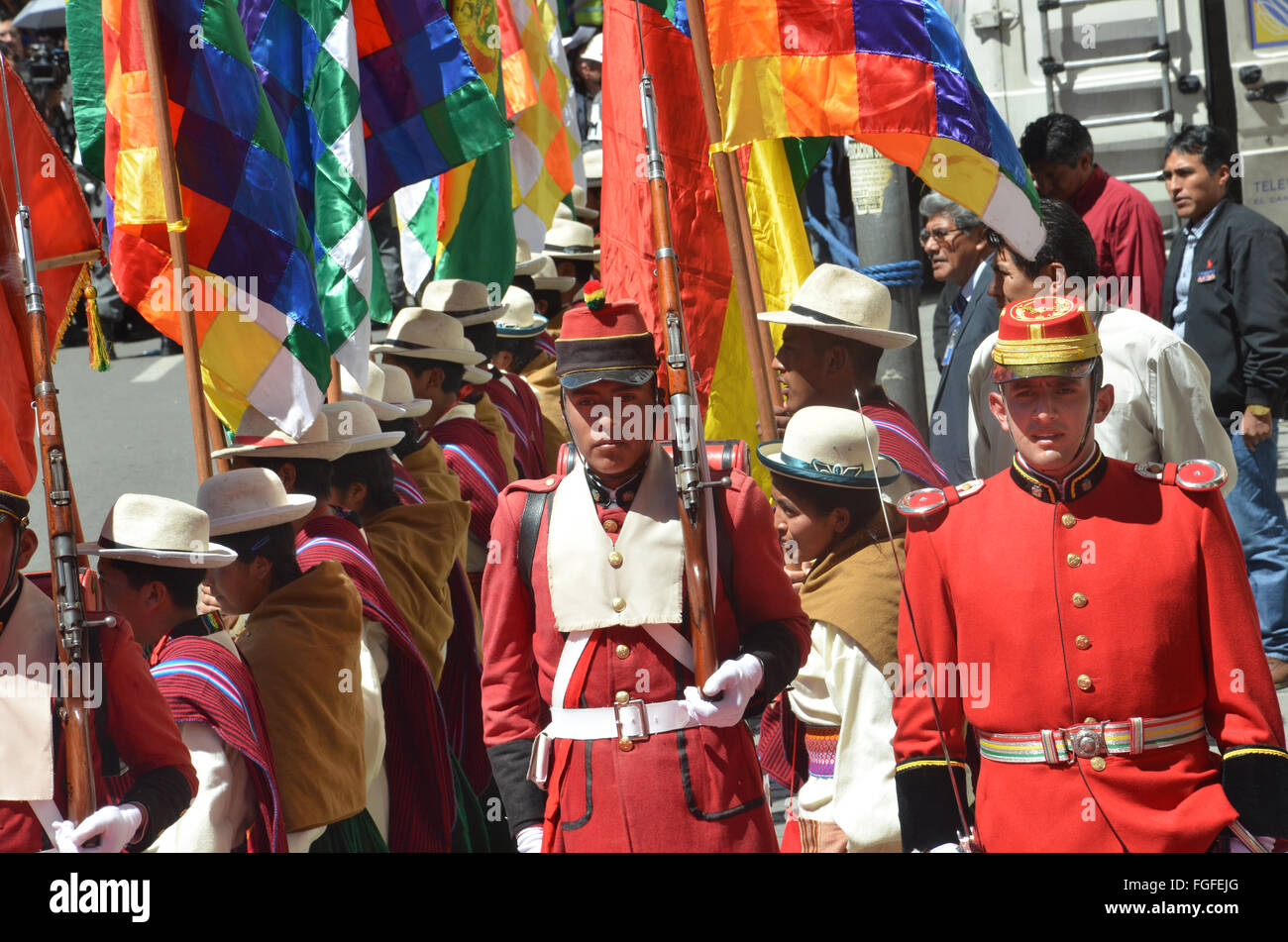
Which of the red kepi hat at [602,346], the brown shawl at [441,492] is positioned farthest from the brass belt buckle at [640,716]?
the brown shawl at [441,492]

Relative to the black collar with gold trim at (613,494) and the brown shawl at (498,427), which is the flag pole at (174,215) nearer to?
the black collar with gold trim at (613,494)

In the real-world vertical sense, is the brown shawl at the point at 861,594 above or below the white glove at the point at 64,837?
above

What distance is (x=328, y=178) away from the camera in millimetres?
Result: 6320

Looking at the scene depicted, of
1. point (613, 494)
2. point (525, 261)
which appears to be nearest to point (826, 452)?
point (613, 494)

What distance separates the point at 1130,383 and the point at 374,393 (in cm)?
296

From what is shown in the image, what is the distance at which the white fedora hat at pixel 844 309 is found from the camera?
16.9 feet

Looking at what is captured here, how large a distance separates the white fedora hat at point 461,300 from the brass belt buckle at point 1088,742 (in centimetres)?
444

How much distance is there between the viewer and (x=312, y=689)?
4.37m

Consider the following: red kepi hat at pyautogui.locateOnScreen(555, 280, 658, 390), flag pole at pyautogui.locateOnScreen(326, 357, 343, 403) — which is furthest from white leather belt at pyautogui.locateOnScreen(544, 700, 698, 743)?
flag pole at pyautogui.locateOnScreen(326, 357, 343, 403)

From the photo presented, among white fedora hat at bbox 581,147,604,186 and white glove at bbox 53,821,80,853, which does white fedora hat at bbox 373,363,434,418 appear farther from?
white fedora hat at bbox 581,147,604,186

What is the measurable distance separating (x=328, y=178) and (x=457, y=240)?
4.23 ft

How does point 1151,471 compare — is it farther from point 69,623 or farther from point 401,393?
point 401,393
